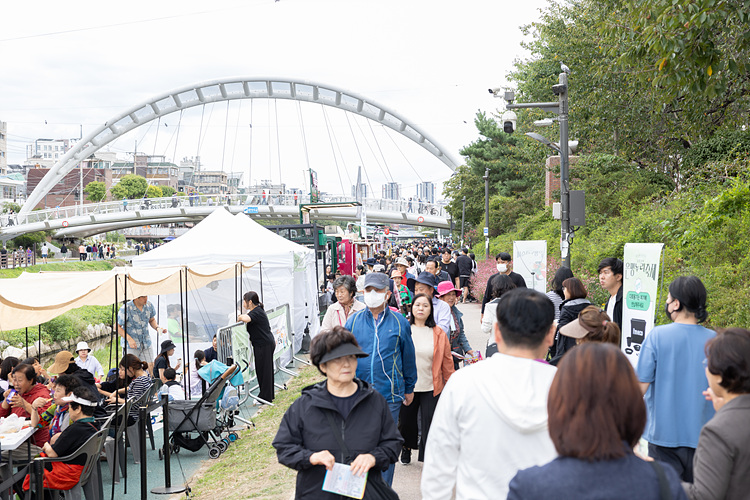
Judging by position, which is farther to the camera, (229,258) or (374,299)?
(229,258)

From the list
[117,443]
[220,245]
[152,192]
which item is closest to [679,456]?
[117,443]

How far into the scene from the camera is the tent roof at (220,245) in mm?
12547

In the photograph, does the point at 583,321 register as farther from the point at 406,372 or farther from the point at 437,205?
the point at 437,205

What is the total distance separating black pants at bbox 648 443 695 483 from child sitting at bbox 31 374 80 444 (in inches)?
197

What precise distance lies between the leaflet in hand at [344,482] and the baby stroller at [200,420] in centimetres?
491

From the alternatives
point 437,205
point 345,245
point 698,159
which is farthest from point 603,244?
point 437,205

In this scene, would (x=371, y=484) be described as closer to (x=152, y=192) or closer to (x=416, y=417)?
(x=416, y=417)

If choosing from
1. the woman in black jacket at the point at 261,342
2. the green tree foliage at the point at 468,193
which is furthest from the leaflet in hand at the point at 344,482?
the green tree foliage at the point at 468,193

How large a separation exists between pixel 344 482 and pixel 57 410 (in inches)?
179

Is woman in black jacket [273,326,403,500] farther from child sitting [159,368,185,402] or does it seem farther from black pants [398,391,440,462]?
child sitting [159,368,185,402]

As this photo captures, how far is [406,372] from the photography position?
5.41 meters

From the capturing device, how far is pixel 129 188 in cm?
10038

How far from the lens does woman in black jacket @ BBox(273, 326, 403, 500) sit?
3414 millimetres

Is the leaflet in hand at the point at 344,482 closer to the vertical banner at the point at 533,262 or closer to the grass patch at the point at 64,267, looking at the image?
the vertical banner at the point at 533,262
